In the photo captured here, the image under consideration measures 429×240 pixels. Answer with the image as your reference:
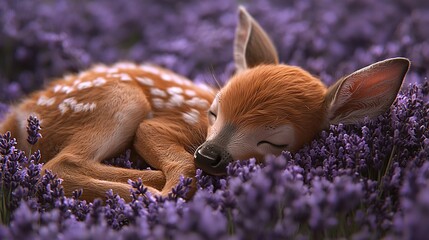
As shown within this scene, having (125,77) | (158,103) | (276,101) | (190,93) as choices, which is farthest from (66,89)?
(276,101)

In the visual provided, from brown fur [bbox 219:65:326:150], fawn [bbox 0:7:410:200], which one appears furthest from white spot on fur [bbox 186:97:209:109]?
brown fur [bbox 219:65:326:150]

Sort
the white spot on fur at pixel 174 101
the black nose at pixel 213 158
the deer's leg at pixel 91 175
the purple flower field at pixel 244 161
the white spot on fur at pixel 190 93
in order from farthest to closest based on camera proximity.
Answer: the white spot on fur at pixel 190 93, the white spot on fur at pixel 174 101, the deer's leg at pixel 91 175, the black nose at pixel 213 158, the purple flower field at pixel 244 161

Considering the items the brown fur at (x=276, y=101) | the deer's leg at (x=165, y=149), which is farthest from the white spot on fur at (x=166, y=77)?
the brown fur at (x=276, y=101)

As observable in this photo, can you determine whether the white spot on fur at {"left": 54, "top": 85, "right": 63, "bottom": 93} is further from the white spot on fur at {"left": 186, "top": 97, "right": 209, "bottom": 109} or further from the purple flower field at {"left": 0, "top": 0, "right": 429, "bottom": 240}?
the white spot on fur at {"left": 186, "top": 97, "right": 209, "bottom": 109}

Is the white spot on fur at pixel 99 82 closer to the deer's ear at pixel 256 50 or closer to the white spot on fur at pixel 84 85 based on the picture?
the white spot on fur at pixel 84 85

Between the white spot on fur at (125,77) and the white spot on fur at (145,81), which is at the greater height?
the white spot on fur at (125,77)
